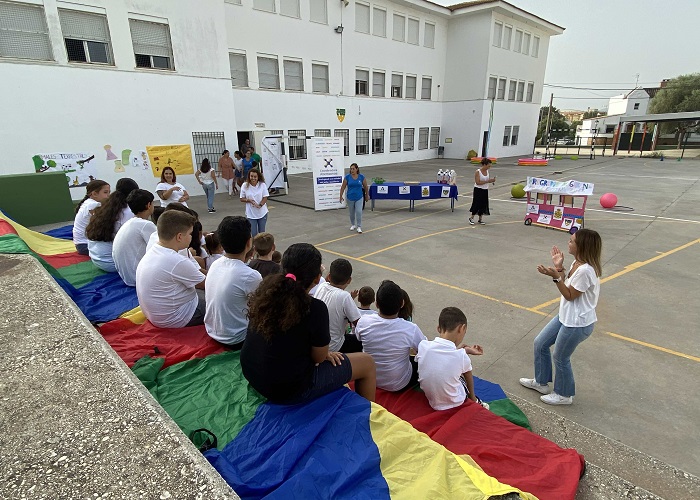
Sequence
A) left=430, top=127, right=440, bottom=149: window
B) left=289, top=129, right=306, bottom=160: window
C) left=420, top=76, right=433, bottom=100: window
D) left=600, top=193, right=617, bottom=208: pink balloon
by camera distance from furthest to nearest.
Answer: left=430, top=127, right=440, bottom=149: window → left=420, top=76, right=433, bottom=100: window → left=289, top=129, right=306, bottom=160: window → left=600, top=193, right=617, bottom=208: pink balloon

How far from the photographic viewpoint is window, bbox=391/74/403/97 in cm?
2702

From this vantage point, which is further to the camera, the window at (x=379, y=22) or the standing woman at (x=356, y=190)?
the window at (x=379, y=22)

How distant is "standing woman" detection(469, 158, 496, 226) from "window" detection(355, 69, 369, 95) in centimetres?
1634

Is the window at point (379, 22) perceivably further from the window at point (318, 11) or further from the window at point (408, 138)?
the window at point (408, 138)

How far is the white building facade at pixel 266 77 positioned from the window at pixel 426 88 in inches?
5.6

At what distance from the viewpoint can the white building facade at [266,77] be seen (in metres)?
12.4

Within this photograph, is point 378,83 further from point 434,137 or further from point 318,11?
point 434,137

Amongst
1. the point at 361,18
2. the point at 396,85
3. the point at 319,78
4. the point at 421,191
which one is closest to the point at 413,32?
the point at 396,85

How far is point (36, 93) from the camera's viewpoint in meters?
12.2

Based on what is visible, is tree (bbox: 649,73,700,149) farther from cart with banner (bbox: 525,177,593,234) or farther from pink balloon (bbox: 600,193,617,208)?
cart with banner (bbox: 525,177,593,234)

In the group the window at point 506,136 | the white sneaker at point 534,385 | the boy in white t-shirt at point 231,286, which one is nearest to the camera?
the boy in white t-shirt at point 231,286

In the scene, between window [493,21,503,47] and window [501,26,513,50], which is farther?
window [501,26,513,50]

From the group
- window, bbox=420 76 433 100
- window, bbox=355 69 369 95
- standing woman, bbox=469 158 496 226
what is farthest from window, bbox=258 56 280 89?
standing woman, bbox=469 158 496 226

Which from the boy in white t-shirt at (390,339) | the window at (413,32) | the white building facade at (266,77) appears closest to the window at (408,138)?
the white building facade at (266,77)
